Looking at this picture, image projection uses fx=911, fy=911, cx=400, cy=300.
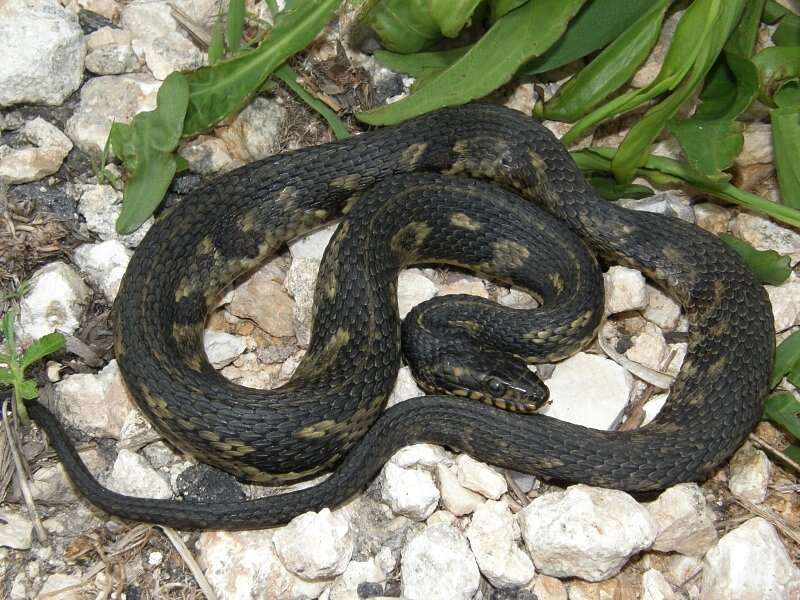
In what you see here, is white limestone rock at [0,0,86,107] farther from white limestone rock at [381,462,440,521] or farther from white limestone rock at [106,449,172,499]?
white limestone rock at [381,462,440,521]

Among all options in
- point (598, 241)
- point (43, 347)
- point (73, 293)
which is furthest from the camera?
point (598, 241)

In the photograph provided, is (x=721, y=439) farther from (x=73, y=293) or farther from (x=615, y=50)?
(x=73, y=293)

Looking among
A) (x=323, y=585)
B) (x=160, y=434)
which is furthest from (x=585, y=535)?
(x=160, y=434)

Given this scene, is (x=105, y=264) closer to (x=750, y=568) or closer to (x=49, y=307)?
(x=49, y=307)

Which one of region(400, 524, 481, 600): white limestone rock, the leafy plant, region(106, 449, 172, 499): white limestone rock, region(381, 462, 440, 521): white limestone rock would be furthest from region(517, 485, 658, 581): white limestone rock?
the leafy plant

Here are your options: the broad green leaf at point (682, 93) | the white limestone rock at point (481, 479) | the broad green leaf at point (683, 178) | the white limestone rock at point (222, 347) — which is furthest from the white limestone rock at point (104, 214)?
the broad green leaf at point (682, 93)

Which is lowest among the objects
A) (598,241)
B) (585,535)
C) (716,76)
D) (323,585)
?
(323,585)

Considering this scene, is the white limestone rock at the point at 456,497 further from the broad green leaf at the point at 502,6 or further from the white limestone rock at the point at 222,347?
the broad green leaf at the point at 502,6
